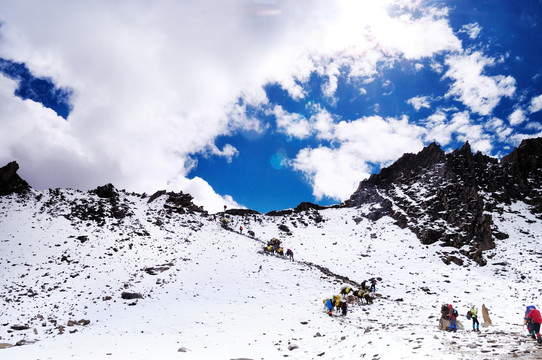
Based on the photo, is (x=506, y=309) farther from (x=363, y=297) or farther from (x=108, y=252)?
(x=108, y=252)

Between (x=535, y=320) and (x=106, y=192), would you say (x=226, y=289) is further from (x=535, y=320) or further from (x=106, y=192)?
(x=106, y=192)

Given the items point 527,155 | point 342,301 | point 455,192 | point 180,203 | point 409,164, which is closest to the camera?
point 342,301

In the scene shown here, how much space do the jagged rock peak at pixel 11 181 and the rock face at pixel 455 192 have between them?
6754 centimetres

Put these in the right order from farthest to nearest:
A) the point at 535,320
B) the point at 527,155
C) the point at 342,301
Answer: the point at 527,155 < the point at 342,301 < the point at 535,320

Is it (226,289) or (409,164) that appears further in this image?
(409,164)

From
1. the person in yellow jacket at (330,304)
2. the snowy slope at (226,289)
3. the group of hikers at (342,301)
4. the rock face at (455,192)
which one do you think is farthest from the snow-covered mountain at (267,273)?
the person in yellow jacket at (330,304)

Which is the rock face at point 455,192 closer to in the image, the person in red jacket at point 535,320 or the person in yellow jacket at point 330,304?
the person in yellow jacket at point 330,304

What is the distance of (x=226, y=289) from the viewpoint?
28.7 metres

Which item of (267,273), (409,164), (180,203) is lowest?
(267,273)

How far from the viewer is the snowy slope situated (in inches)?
611

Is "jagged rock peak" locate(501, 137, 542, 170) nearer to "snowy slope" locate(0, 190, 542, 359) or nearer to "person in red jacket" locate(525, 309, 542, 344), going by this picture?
"snowy slope" locate(0, 190, 542, 359)

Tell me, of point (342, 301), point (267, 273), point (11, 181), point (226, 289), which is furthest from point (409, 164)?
point (11, 181)

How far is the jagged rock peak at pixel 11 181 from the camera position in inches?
1726

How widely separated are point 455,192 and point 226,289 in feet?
175
